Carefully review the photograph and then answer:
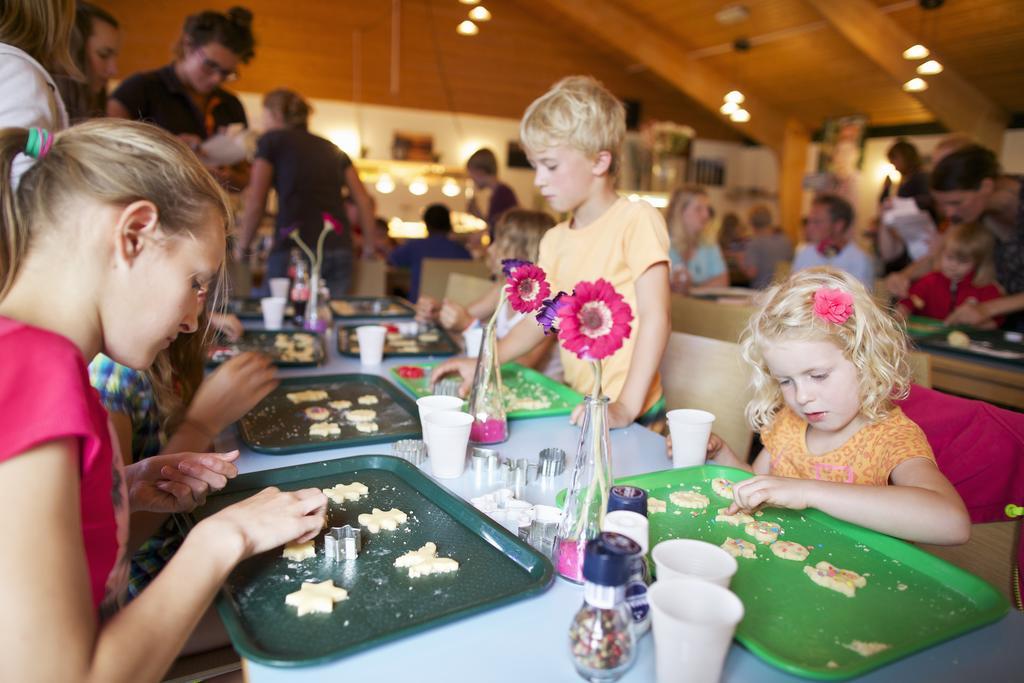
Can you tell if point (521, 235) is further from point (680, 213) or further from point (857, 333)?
point (680, 213)

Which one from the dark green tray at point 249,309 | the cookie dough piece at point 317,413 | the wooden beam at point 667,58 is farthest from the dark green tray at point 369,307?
the wooden beam at point 667,58

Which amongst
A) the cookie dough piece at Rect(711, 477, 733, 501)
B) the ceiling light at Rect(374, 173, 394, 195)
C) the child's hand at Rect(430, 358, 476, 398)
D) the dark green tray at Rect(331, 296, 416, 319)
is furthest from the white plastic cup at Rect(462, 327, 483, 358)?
the ceiling light at Rect(374, 173, 394, 195)

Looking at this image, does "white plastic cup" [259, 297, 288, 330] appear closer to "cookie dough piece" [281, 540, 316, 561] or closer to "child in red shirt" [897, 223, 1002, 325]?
"cookie dough piece" [281, 540, 316, 561]

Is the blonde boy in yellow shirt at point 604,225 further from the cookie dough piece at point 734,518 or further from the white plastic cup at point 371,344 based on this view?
the cookie dough piece at point 734,518

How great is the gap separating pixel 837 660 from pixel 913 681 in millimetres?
79

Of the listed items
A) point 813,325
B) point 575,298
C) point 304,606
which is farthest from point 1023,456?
point 304,606

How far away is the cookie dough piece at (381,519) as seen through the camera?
108cm

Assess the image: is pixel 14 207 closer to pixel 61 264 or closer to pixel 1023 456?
pixel 61 264

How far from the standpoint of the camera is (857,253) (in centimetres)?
445

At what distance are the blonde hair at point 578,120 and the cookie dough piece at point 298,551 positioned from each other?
124 centimetres

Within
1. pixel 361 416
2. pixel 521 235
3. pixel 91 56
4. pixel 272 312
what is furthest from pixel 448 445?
pixel 91 56

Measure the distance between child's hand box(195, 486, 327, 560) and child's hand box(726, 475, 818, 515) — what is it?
66 cm

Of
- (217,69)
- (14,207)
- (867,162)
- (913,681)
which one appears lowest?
(913,681)

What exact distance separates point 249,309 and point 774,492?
262 cm
